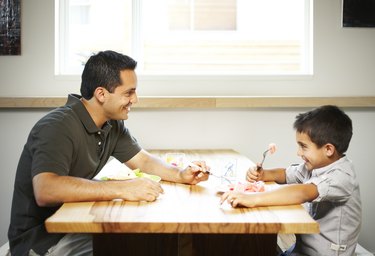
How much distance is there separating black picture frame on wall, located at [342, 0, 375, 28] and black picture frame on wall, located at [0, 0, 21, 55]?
7.20ft

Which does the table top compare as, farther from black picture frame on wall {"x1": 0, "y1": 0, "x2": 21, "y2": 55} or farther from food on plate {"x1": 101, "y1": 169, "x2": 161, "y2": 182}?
black picture frame on wall {"x1": 0, "y1": 0, "x2": 21, "y2": 55}

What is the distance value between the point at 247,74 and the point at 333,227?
5.37 ft

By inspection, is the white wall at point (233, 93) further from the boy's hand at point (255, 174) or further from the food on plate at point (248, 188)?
the food on plate at point (248, 188)

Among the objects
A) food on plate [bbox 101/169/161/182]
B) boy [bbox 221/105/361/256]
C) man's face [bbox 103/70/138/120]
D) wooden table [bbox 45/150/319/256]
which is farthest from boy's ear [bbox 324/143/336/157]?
man's face [bbox 103/70/138/120]

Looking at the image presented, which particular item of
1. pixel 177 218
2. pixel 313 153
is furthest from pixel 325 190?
pixel 177 218

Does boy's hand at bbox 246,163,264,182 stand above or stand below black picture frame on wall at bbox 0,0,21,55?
below

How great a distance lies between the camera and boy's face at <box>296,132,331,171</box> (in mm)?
1961

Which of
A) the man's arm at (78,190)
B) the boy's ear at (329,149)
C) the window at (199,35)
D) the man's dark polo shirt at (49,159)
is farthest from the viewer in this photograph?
the window at (199,35)

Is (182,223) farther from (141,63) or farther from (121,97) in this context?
(141,63)

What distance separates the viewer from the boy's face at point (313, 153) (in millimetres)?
1961

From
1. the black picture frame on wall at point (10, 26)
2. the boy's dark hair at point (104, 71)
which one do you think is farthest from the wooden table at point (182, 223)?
the black picture frame on wall at point (10, 26)

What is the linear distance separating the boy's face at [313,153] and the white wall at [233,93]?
4.28ft

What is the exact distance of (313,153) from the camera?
6.46 feet

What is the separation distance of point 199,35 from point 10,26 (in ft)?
4.21
